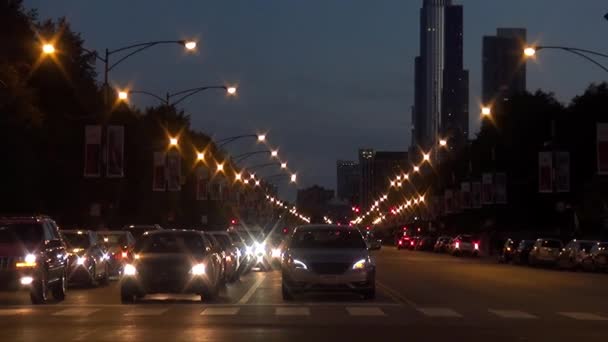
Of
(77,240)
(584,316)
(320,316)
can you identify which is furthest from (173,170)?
(584,316)

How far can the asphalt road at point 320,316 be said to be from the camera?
64.5 ft

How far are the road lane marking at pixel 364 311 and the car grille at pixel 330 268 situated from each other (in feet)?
6.90

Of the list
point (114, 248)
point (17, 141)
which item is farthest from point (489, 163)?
point (114, 248)

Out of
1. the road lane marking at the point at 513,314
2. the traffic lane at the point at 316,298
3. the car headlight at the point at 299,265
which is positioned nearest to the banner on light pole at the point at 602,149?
the traffic lane at the point at 316,298

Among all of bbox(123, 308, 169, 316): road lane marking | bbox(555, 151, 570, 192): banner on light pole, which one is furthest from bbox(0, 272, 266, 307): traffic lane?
bbox(555, 151, 570, 192): banner on light pole

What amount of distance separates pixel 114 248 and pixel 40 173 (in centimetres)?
1823

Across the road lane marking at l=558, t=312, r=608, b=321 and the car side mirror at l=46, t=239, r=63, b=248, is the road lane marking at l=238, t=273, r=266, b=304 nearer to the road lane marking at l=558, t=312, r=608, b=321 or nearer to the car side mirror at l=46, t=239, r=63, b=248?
the car side mirror at l=46, t=239, r=63, b=248

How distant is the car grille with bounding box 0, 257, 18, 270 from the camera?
88.4 feet

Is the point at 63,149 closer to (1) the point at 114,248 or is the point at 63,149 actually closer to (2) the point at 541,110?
(1) the point at 114,248

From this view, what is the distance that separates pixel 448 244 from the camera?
99812 mm

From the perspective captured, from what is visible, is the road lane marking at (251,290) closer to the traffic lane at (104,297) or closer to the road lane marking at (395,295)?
the traffic lane at (104,297)

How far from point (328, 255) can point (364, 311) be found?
360 centimetres

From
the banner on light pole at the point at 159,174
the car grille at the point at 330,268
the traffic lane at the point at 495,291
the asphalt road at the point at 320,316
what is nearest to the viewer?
the asphalt road at the point at 320,316

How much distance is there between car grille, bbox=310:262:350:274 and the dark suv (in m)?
6.01
